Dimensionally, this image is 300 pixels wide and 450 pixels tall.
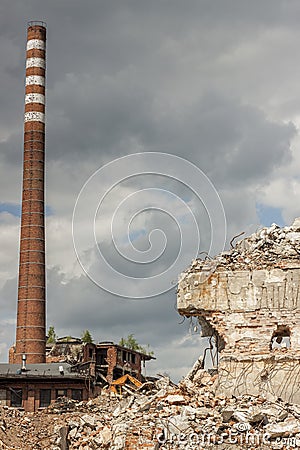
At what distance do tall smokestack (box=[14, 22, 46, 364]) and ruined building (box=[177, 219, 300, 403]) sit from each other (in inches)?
908

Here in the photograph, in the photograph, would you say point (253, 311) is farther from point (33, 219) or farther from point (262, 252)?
point (33, 219)

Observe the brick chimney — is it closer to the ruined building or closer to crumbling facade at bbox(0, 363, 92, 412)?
crumbling facade at bbox(0, 363, 92, 412)

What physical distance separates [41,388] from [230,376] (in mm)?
20417

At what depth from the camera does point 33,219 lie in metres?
34.5

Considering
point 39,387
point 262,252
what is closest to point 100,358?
point 39,387

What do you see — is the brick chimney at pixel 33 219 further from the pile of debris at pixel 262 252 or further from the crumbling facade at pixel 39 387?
the pile of debris at pixel 262 252

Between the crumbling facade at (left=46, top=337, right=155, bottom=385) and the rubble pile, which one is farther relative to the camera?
the crumbling facade at (left=46, top=337, right=155, bottom=385)

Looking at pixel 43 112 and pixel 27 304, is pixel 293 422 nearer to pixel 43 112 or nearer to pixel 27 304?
pixel 27 304

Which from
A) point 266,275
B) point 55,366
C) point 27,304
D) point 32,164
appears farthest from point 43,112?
point 266,275

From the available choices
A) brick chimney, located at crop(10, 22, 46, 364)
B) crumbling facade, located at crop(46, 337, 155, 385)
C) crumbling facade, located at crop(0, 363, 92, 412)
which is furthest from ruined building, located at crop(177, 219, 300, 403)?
brick chimney, located at crop(10, 22, 46, 364)

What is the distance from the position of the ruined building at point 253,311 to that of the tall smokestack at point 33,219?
2307 centimetres

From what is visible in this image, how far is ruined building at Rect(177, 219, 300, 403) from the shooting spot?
35.5 feet

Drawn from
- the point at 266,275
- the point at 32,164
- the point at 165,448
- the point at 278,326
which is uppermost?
the point at 32,164

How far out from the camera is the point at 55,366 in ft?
105
